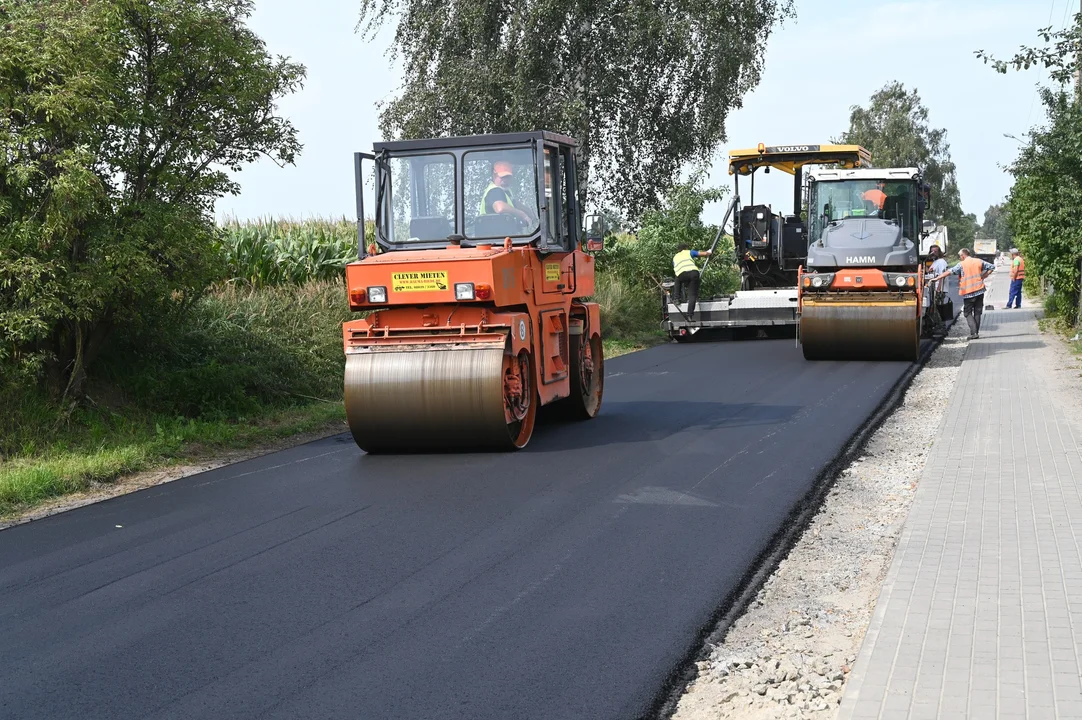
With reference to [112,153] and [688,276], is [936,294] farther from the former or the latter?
[112,153]

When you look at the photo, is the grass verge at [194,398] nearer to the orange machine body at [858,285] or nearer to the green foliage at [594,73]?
the orange machine body at [858,285]

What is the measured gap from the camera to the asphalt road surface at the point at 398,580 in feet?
15.2

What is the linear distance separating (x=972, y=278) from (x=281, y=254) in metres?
11.7

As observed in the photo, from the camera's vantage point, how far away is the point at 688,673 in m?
4.81

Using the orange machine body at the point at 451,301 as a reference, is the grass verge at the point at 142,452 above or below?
below

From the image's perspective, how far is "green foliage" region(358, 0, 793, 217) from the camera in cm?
2566

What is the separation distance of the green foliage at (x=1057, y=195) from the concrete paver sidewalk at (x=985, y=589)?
7.95 metres

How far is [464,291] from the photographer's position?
948 centimetres

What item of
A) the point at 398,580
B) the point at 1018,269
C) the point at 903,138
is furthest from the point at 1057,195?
the point at 903,138

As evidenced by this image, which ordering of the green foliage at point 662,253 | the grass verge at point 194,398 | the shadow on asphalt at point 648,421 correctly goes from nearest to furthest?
the grass verge at point 194,398
the shadow on asphalt at point 648,421
the green foliage at point 662,253

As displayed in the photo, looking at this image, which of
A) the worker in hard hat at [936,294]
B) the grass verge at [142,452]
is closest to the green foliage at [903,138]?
the worker in hard hat at [936,294]

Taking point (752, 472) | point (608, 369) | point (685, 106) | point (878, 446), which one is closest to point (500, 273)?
point (752, 472)

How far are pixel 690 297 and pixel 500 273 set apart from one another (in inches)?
474

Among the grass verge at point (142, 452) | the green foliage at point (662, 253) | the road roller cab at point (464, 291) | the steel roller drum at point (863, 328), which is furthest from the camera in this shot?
the green foliage at point (662, 253)
